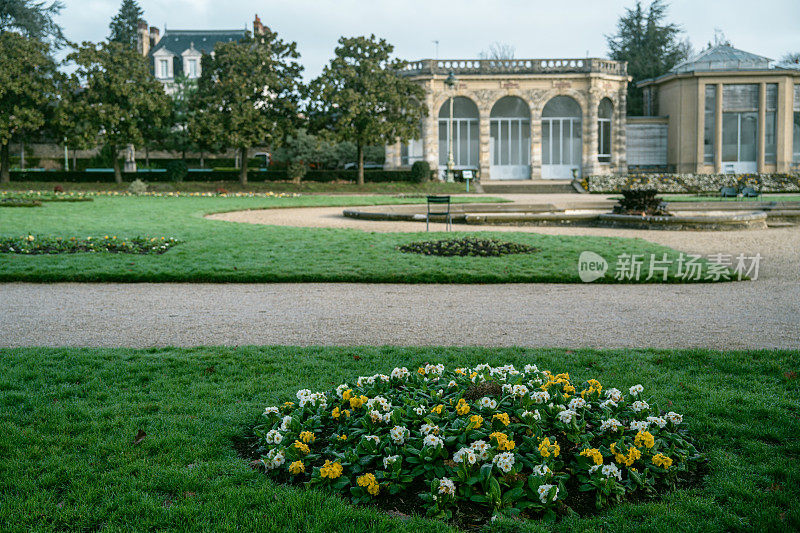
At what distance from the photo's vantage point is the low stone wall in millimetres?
37562

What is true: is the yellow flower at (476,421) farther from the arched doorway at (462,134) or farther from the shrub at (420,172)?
the arched doorway at (462,134)

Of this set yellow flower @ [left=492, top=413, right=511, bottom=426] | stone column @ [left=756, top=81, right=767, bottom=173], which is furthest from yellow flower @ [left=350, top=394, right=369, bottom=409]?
stone column @ [left=756, top=81, right=767, bottom=173]

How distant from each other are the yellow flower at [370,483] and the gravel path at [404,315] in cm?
289

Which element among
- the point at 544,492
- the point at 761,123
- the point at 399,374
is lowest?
the point at 544,492

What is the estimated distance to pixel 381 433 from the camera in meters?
3.77

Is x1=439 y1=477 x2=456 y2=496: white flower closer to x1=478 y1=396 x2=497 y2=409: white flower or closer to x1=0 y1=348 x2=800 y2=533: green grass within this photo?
x1=0 y1=348 x2=800 y2=533: green grass

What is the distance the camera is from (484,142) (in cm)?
4159

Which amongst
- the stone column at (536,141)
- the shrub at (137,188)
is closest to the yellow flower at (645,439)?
the shrub at (137,188)

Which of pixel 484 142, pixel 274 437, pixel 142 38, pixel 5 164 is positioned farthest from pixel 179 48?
pixel 274 437

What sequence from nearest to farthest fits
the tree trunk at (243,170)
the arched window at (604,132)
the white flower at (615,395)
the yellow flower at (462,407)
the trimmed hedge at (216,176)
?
1. the yellow flower at (462,407)
2. the white flower at (615,395)
3. the tree trunk at (243,170)
4. the trimmed hedge at (216,176)
5. the arched window at (604,132)

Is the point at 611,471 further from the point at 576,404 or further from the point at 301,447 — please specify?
the point at 301,447

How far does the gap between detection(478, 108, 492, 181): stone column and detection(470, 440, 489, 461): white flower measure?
127 feet

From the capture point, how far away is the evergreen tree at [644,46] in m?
56.5

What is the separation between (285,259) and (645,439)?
8.30 meters
